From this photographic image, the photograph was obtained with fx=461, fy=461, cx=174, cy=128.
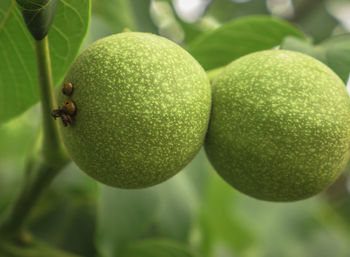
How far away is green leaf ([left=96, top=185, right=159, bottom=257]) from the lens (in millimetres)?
1546

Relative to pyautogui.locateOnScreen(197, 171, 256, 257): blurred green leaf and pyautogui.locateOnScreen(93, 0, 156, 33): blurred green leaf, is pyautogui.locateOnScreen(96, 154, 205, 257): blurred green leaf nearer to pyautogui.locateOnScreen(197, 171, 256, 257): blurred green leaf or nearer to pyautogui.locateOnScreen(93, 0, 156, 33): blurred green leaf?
pyautogui.locateOnScreen(197, 171, 256, 257): blurred green leaf

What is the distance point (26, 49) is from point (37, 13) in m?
0.31

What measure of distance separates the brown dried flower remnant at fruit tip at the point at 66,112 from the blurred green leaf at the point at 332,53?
571 millimetres

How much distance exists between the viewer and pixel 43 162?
1.25m

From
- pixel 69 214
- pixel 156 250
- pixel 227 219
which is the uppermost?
pixel 156 250

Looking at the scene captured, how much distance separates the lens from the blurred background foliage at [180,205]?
1.63m

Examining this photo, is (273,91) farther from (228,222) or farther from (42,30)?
(228,222)

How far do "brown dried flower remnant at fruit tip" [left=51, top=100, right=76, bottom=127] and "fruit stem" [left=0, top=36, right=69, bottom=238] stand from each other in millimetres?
96

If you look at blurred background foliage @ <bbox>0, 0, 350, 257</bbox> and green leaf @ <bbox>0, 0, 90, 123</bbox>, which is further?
blurred background foliage @ <bbox>0, 0, 350, 257</bbox>

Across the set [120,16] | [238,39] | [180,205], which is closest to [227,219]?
[180,205]

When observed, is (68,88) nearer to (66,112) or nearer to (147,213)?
(66,112)

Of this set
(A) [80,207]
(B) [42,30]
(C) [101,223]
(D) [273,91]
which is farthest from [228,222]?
(B) [42,30]

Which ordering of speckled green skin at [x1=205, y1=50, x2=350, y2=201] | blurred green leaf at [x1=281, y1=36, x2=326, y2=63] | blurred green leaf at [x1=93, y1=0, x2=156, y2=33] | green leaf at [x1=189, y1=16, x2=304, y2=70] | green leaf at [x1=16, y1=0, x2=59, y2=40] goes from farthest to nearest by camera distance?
blurred green leaf at [x1=93, y1=0, x2=156, y2=33]
green leaf at [x1=189, y1=16, x2=304, y2=70]
blurred green leaf at [x1=281, y1=36, x2=326, y2=63]
speckled green skin at [x1=205, y1=50, x2=350, y2=201]
green leaf at [x1=16, y1=0, x2=59, y2=40]

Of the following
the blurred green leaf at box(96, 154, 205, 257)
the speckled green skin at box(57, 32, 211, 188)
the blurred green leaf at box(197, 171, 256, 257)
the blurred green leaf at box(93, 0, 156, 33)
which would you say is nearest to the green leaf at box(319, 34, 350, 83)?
the speckled green skin at box(57, 32, 211, 188)
